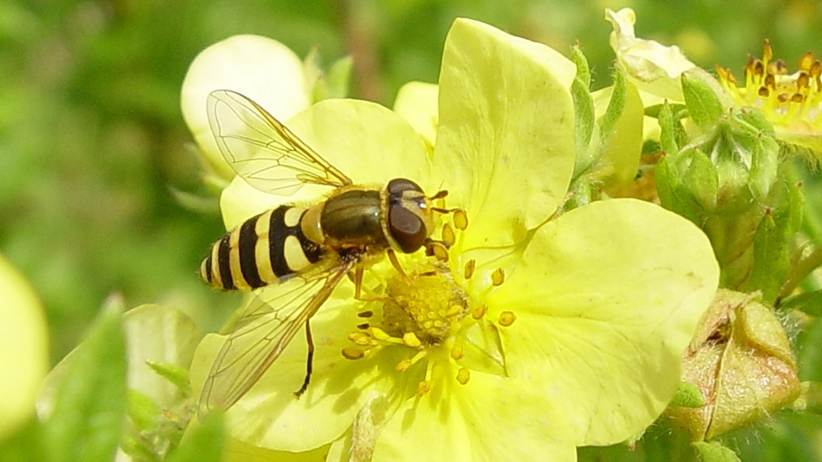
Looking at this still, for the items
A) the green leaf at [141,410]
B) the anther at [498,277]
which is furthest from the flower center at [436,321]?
the green leaf at [141,410]

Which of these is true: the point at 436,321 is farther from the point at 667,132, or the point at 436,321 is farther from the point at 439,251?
the point at 667,132

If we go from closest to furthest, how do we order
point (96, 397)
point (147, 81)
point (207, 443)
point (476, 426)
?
point (207, 443) < point (96, 397) < point (476, 426) < point (147, 81)

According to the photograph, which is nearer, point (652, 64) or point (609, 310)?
point (609, 310)

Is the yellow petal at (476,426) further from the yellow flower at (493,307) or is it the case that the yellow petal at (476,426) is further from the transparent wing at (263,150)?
the transparent wing at (263,150)

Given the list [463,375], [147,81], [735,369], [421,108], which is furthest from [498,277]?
[147,81]

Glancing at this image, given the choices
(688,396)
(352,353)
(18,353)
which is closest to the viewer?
(18,353)

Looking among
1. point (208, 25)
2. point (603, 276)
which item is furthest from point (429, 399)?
point (208, 25)

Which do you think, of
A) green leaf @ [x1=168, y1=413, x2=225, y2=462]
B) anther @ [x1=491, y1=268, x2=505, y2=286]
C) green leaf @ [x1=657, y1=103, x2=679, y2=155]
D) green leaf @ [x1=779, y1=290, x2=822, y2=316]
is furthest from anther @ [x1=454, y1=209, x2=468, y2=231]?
green leaf @ [x1=168, y1=413, x2=225, y2=462]
